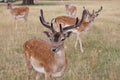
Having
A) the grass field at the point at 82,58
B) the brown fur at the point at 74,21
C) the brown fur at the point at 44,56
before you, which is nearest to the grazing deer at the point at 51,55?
the brown fur at the point at 44,56

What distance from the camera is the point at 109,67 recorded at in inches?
368

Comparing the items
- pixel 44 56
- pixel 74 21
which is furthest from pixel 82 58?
pixel 44 56

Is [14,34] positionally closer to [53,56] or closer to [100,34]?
[100,34]

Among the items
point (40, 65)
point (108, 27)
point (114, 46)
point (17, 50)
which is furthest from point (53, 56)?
point (108, 27)

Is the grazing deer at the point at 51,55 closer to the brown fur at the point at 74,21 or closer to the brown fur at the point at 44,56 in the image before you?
the brown fur at the point at 44,56

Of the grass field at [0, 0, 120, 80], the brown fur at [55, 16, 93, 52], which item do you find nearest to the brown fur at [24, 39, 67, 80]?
the grass field at [0, 0, 120, 80]

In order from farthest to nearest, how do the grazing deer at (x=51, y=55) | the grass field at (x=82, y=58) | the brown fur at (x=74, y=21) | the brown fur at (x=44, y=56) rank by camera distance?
the brown fur at (x=74, y=21)
the grass field at (x=82, y=58)
the brown fur at (x=44, y=56)
the grazing deer at (x=51, y=55)

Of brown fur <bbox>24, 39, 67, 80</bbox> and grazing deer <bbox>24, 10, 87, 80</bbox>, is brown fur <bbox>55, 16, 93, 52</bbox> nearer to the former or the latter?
brown fur <bbox>24, 39, 67, 80</bbox>

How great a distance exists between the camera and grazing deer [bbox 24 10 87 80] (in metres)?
6.18

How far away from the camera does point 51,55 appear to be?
21.9 ft

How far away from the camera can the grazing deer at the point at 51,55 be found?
618 cm

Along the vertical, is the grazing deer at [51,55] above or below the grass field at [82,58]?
above

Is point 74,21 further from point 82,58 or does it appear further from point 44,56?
point 44,56

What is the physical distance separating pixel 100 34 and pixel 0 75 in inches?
327
